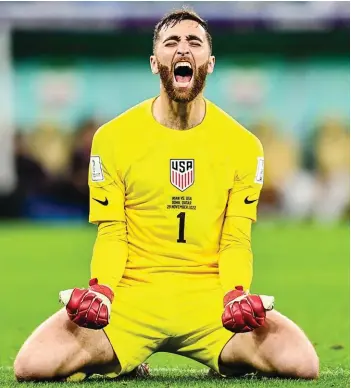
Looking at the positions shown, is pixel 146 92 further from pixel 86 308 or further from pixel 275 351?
pixel 86 308

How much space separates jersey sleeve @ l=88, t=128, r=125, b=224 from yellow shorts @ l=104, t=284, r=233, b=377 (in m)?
0.44

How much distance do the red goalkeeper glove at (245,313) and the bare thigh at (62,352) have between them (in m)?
0.69

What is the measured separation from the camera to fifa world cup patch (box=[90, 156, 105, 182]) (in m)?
6.04

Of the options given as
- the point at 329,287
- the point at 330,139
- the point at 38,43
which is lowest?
the point at 329,287

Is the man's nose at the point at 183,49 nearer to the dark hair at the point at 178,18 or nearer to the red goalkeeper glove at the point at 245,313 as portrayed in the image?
the dark hair at the point at 178,18

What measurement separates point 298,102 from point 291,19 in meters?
1.67

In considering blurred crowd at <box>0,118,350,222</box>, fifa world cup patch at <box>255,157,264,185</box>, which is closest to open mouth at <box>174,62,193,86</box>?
fifa world cup patch at <box>255,157,264,185</box>

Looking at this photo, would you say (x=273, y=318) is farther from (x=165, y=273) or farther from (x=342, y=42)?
(x=342, y=42)

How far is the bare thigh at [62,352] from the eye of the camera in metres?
5.94

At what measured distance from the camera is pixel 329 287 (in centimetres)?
1228

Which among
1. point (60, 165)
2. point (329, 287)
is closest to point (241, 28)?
point (60, 165)

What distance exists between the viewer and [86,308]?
5664mm

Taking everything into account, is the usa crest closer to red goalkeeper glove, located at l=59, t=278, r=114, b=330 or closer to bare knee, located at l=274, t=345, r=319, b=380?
red goalkeeper glove, located at l=59, t=278, r=114, b=330

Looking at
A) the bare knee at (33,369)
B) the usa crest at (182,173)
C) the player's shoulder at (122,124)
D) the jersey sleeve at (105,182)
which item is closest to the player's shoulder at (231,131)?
the usa crest at (182,173)
